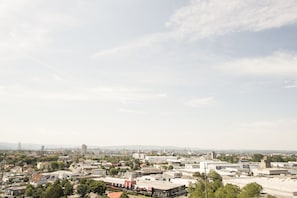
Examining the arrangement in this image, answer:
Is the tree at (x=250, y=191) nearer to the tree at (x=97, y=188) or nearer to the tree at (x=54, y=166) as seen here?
the tree at (x=97, y=188)

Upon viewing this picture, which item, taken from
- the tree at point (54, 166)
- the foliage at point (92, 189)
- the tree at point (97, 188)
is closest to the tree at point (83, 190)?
the foliage at point (92, 189)

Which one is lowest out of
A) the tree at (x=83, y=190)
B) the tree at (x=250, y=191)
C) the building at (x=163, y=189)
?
the building at (x=163, y=189)

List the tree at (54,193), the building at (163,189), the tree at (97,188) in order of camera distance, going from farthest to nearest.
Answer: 1. the building at (163,189)
2. the tree at (97,188)
3. the tree at (54,193)

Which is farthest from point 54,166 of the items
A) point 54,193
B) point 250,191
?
point 250,191

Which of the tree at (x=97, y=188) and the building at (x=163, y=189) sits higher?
the tree at (x=97, y=188)

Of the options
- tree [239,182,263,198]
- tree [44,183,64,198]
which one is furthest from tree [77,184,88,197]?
tree [239,182,263,198]

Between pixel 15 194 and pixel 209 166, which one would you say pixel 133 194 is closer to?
pixel 15 194

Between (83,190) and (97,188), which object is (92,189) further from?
(83,190)

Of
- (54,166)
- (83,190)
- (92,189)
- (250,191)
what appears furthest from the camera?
(54,166)

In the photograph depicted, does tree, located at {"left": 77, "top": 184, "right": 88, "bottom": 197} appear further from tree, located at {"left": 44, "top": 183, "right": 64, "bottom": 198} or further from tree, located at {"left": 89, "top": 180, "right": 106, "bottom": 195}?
tree, located at {"left": 44, "top": 183, "right": 64, "bottom": 198}

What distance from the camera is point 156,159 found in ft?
232

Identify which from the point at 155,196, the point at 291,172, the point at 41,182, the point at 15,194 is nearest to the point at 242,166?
the point at 291,172

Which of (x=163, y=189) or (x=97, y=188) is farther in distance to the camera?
(x=163, y=189)

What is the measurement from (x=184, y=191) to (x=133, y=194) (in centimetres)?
482
